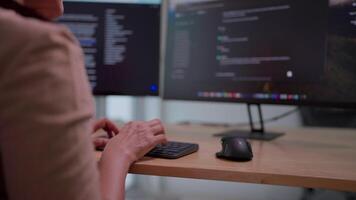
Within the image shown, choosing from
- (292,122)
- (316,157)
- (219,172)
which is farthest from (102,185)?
(292,122)

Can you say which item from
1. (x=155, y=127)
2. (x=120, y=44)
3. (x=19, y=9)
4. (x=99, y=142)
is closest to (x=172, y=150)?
(x=155, y=127)

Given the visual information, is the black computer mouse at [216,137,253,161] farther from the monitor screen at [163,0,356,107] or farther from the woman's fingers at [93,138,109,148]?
the monitor screen at [163,0,356,107]

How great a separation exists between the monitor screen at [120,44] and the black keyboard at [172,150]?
0.52m

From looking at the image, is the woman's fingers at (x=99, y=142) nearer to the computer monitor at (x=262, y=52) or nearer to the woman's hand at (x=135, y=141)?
the woman's hand at (x=135, y=141)

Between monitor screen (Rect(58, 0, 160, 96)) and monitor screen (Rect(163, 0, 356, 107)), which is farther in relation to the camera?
monitor screen (Rect(58, 0, 160, 96))

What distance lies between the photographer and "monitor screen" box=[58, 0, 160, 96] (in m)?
1.45

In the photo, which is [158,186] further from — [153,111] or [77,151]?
[77,151]

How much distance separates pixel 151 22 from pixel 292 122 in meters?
1.27

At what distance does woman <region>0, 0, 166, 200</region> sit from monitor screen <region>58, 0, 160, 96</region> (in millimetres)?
981

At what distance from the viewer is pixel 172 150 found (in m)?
0.91

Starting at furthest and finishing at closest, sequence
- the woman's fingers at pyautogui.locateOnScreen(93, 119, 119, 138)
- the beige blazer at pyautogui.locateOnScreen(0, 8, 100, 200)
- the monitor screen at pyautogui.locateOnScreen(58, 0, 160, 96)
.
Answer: the monitor screen at pyautogui.locateOnScreen(58, 0, 160, 96) < the woman's fingers at pyautogui.locateOnScreen(93, 119, 119, 138) < the beige blazer at pyautogui.locateOnScreen(0, 8, 100, 200)

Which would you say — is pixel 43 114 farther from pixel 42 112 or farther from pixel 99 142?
pixel 99 142

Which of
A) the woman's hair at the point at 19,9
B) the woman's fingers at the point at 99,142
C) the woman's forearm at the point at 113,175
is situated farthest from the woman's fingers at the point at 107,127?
the woman's hair at the point at 19,9

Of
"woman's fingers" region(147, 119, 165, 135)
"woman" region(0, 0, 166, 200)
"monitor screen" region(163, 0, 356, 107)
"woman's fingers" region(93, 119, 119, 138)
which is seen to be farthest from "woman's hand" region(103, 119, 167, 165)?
"monitor screen" region(163, 0, 356, 107)
